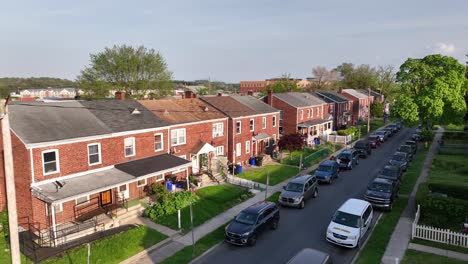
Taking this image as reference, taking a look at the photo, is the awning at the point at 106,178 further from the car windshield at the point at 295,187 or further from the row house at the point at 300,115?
the row house at the point at 300,115

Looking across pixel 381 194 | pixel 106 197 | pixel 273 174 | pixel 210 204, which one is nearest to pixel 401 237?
pixel 381 194

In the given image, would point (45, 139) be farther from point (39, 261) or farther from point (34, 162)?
point (39, 261)

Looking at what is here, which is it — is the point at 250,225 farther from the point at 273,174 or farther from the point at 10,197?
the point at 273,174

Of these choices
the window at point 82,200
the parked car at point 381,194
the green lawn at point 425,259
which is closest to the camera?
the green lawn at point 425,259

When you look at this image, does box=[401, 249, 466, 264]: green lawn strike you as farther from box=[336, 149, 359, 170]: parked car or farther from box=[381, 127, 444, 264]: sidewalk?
box=[336, 149, 359, 170]: parked car

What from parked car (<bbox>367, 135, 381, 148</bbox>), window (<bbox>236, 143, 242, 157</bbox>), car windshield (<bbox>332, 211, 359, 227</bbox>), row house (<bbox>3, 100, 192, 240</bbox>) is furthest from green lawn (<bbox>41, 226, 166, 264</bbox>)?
parked car (<bbox>367, 135, 381, 148</bbox>)

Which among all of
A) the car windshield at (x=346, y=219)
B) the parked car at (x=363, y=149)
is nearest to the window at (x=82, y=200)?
the car windshield at (x=346, y=219)
